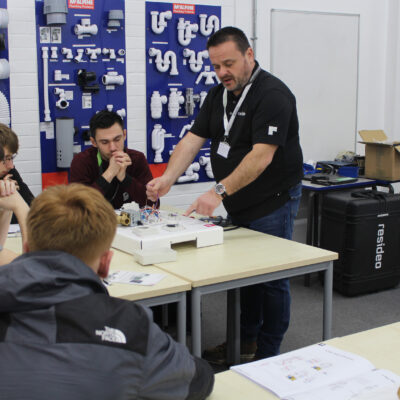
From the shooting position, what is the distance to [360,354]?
1611mm

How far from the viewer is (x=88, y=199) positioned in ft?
4.11

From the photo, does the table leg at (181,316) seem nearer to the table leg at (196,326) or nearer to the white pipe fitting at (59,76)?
the table leg at (196,326)

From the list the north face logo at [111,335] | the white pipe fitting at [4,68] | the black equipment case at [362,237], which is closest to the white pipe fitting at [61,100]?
the white pipe fitting at [4,68]

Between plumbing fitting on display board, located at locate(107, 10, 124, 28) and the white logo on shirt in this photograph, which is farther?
plumbing fitting on display board, located at locate(107, 10, 124, 28)

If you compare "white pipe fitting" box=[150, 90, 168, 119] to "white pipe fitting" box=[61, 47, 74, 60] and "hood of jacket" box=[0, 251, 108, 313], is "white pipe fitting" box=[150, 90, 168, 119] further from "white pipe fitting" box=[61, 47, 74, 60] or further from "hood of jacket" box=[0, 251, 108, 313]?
"hood of jacket" box=[0, 251, 108, 313]

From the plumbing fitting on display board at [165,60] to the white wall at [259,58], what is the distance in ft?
0.30

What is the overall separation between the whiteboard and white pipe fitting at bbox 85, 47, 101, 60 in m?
A: 1.54

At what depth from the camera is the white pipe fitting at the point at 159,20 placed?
435cm

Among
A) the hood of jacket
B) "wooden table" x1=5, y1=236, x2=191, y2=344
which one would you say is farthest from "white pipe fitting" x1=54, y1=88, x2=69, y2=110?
the hood of jacket

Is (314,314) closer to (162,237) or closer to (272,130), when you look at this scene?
(272,130)

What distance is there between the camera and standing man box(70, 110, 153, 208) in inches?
133

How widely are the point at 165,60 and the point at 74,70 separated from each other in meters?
0.71

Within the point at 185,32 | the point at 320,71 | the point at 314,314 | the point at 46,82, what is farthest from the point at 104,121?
the point at 320,71

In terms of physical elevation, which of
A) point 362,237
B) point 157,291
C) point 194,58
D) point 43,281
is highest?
point 194,58
